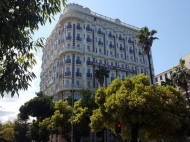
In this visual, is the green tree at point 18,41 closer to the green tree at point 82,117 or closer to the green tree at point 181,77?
the green tree at point 82,117

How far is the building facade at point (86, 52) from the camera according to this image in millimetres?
53263

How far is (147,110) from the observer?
20.7 metres

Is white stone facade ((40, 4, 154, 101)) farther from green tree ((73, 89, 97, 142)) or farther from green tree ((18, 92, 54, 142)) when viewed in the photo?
green tree ((73, 89, 97, 142))

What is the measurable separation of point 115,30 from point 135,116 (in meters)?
47.8

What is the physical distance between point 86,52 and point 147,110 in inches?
1467

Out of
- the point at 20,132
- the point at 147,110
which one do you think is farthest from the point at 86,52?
the point at 147,110

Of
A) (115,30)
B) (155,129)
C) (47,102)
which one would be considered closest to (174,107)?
(155,129)

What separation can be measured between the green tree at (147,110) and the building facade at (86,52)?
26279mm

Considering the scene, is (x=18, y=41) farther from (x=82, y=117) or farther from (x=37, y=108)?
(x=37, y=108)

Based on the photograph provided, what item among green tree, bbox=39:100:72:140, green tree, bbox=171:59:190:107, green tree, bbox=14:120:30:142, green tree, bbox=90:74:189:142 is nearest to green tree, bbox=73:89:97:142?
green tree, bbox=39:100:72:140

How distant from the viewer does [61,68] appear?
183 ft

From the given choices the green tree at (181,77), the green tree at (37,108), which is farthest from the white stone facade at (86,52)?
the green tree at (181,77)

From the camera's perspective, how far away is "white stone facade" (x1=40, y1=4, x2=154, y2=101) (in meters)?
53.6

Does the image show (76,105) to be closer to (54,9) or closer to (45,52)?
(54,9)
